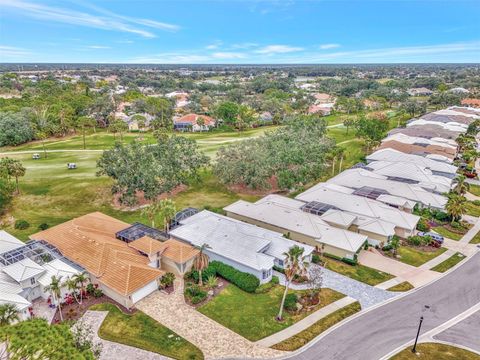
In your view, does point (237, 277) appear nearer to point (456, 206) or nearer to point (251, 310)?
point (251, 310)

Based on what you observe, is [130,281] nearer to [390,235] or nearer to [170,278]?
[170,278]

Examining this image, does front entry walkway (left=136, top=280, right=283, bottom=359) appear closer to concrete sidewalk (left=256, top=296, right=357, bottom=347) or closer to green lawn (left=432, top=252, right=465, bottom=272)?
concrete sidewalk (left=256, top=296, right=357, bottom=347)

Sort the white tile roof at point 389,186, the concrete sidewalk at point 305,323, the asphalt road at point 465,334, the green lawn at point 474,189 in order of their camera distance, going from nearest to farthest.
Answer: the concrete sidewalk at point 305,323 < the asphalt road at point 465,334 < the white tile roof at point 389,186 < the green lawn at point 474,189

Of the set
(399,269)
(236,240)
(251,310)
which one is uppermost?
(236,240)

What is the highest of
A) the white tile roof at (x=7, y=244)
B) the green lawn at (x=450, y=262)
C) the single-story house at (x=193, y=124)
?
the single-story house at (x=193, y=124)

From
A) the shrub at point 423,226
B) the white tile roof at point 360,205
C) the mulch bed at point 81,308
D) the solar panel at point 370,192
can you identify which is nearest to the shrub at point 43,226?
the mulch bed at point 81,308

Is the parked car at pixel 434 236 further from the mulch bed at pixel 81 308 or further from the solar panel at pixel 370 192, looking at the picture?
the mulch bed at pixel 81 308

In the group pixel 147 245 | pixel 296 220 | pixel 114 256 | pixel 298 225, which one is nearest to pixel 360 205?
pixel 296 220
